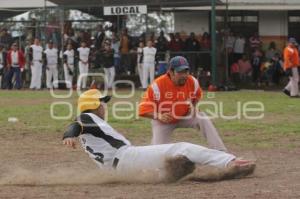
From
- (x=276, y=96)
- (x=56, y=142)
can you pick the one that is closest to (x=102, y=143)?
(x=56, y=142)

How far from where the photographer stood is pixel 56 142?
13.3 meters

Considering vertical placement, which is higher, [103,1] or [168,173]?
[103,1]

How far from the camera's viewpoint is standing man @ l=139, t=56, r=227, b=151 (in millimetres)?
9696

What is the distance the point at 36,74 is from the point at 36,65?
0.37 meters

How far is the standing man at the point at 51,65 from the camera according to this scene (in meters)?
29.4

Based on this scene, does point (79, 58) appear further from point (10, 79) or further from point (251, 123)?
point (251, 123)

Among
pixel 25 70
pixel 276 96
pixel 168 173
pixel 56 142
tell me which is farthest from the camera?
pixel 25 70

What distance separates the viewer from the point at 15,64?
29.8 m

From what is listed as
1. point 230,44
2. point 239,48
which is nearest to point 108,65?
point 230,44

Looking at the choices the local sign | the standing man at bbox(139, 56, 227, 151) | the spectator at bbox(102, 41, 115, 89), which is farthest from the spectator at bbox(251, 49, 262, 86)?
the standing man at bbox(139, 56, 227, 151)

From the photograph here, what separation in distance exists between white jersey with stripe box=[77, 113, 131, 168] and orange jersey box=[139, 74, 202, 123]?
122 centimetres

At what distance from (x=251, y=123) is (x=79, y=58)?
559 inches

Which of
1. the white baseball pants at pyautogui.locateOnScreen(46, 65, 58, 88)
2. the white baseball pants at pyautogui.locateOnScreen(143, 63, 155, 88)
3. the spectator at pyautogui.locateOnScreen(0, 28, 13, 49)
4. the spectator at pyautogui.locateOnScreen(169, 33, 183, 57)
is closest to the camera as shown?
the white baseball pants at pyautogui.locateOnScreen(143, 63, 155, 88)

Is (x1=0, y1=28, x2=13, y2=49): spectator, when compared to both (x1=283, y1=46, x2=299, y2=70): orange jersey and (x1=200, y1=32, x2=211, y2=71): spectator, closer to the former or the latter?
(x1=200, y1=32, x2=211, y2=71): spectator
